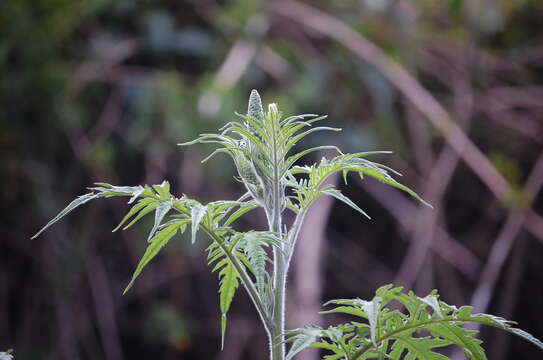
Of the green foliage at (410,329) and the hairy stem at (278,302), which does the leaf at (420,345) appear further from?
the hairy stem at (278,302)

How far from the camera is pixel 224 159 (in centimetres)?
208

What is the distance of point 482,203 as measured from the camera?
2359 millimetres

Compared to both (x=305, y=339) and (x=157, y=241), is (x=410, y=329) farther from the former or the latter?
(x=157, y=241)

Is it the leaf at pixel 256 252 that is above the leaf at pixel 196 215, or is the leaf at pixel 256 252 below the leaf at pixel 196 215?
below

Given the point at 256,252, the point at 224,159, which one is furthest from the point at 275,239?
the point at 224,159

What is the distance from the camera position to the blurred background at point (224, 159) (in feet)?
6.70

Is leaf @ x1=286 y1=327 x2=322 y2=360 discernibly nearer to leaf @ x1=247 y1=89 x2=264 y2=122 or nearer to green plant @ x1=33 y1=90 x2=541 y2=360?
green plant @ x1=33 y1=90 x2=541 y2=360

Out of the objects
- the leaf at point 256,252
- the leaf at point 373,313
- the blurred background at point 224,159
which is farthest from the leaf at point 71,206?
the blurred background at point 224,159

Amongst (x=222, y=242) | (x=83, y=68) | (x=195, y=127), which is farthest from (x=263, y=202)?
(x=83, y=68)

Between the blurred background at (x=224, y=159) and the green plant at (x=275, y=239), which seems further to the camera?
the blurred background at (x=224, y=159)

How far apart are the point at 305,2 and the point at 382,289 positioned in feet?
7.10

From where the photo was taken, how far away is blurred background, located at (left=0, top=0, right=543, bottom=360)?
204 cm

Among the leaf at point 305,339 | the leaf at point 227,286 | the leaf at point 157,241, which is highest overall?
the leaf at point 157,241

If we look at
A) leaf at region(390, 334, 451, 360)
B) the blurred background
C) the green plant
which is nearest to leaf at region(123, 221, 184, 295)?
the green plant
